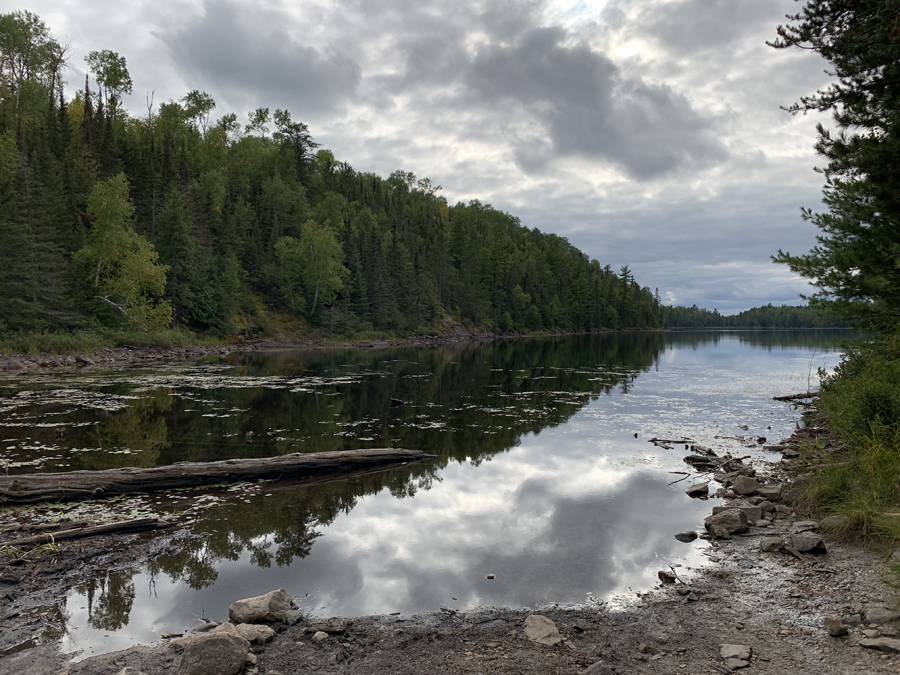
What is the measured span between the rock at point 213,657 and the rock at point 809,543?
7959mm

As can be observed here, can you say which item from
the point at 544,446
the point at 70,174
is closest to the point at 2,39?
the point at 70,174

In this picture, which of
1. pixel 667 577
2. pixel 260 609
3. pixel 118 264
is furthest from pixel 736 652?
pixel 118 264

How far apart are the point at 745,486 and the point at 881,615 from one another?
21.2ft

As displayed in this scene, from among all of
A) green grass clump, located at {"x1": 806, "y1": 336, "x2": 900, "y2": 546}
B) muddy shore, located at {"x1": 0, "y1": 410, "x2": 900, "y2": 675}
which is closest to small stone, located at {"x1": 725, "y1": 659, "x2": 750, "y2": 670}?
muddy shore, located at {"x1": 0, "y1": 410, "x2": 900, "y2": 675}

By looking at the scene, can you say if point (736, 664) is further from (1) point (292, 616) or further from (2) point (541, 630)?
(1) point (292, 616)

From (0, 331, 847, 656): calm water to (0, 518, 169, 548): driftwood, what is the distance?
0.72 meters

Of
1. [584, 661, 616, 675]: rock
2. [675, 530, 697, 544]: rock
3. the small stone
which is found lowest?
[675, 530, 697, 544]: rock

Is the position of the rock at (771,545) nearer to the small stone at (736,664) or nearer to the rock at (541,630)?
the small stone at (736,664)

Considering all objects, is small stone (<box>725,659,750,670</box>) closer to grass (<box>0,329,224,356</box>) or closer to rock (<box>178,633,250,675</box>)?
rock (<box>178,633,250,675</box>)

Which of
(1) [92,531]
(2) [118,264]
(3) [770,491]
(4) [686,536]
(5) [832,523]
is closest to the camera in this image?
(5) [832,523]

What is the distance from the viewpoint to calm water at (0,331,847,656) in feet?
24.4

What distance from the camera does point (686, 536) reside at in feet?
31.0

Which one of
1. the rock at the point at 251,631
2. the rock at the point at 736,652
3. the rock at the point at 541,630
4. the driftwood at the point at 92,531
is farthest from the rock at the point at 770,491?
the driftwood at the point at 92,531

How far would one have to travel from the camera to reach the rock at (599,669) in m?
4.96
